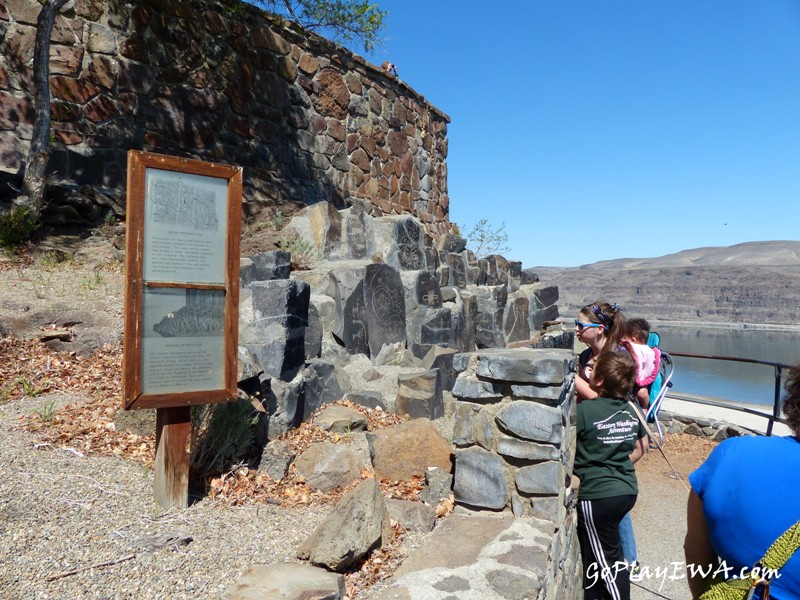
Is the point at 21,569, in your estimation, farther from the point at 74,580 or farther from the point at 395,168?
the point at 395,168

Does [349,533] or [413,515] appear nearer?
[349,533]

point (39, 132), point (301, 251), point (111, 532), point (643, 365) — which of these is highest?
point (39, 132)

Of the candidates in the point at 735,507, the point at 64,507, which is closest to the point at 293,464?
the point at 64,507

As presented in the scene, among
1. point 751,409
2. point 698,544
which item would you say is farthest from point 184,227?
point 751,409

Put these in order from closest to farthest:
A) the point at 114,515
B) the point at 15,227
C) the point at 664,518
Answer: the point at 114,515, the point at 664,518, the point at 15,227

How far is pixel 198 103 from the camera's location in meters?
8.34

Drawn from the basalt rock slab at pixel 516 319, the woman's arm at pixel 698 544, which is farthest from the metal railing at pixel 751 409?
the woman's arm at pixel 698 544

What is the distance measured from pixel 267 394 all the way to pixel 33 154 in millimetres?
4079

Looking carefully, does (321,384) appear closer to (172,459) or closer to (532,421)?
(172,459)

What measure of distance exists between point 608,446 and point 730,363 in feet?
88.6

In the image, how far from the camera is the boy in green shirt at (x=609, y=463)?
293 cm

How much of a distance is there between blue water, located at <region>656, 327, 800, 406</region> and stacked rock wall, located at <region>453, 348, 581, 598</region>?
14.1 meters

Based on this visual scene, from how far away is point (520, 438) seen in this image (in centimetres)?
293

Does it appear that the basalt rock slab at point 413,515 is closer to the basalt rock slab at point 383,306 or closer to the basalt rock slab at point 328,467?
the basalt rock slab at point 328,467
